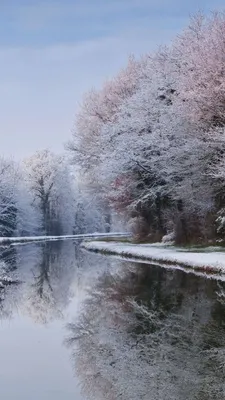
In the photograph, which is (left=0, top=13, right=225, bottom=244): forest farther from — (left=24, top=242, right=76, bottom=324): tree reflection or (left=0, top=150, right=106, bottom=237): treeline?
(left=0, top=150, right=106, bottom=237): treeline

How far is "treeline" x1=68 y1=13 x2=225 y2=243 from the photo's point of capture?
3169cm

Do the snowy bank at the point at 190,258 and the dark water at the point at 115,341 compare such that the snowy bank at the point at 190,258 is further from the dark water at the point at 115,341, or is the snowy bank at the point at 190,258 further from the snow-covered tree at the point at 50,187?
the snow-covered tree at the point at 50,187

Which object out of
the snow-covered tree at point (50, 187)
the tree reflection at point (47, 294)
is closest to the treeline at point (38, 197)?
the snow-covered tree at point (50, 187)

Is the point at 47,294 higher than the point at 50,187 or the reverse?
the reverse

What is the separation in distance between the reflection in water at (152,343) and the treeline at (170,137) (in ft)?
41.8

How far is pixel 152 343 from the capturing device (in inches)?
402

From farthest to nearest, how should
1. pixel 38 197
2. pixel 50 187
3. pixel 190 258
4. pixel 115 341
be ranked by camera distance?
pixel 38 197 → pixel 50 187 → pixel 190 258 → pixel 115 341

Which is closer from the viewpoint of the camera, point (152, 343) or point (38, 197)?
point (152, 343)

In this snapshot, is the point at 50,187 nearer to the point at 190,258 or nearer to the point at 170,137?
the point at 170,137

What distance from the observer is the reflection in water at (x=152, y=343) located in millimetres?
7441

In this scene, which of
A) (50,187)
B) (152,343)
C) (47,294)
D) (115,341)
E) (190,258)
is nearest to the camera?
(152,343)

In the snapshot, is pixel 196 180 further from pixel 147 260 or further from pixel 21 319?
pixel 21 319

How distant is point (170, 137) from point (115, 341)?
2944 cm

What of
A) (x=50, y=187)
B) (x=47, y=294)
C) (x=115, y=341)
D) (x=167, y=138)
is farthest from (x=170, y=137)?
(x=50, y=187)
